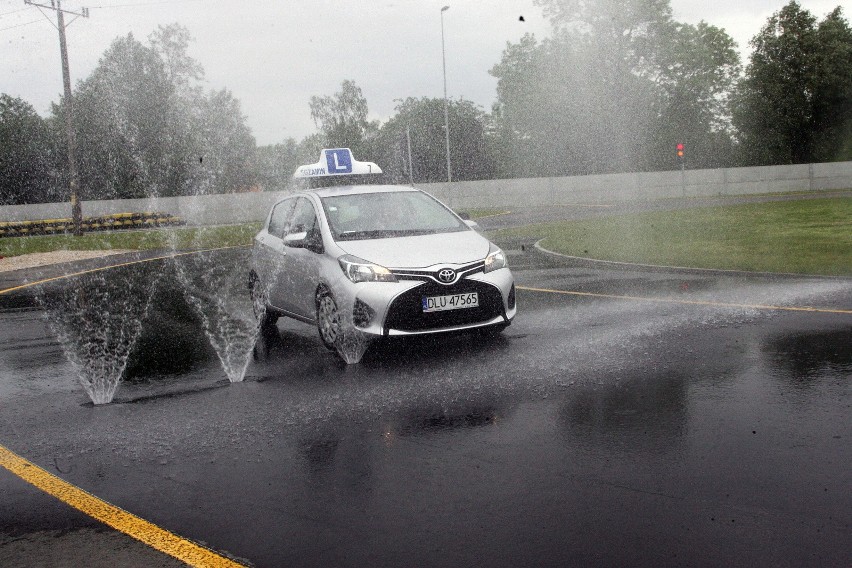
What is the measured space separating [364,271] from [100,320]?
196 inches

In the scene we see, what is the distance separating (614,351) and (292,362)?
298 centimetres

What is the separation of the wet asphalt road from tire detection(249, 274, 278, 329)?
0.93 m

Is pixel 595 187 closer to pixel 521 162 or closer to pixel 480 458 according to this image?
pixel 521 162

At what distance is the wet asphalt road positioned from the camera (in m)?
3.71

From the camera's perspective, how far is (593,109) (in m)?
61.9

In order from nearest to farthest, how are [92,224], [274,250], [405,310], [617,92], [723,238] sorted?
[405,310] < [274,250] < [723,238] < [92,224] < [617,92]

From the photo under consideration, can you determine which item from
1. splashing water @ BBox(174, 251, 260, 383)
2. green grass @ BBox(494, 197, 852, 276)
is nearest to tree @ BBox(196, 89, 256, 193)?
green grass @ BBox(494, 197, 852, 276)

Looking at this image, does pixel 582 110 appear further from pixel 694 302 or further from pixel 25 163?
pixel 694 302

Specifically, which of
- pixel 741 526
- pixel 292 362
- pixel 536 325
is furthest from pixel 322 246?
pixel 741 526

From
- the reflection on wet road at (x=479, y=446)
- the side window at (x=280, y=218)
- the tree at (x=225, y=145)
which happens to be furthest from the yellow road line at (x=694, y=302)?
the tree at (x=225, y=145)

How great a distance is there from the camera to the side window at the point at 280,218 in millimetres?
9742

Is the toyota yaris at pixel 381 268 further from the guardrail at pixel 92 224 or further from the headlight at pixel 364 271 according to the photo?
the guardrail at pixel 92 224

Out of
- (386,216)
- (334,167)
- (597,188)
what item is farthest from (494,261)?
(597,188)

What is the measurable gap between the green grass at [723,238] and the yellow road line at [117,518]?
11.3 meters
